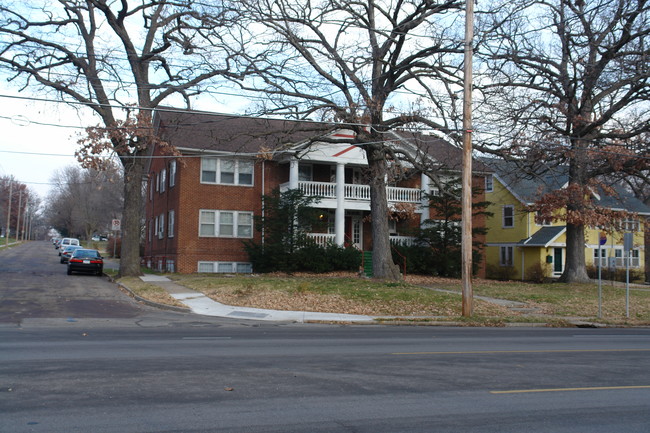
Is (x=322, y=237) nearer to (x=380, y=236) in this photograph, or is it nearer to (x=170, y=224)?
(x=380, y=236)

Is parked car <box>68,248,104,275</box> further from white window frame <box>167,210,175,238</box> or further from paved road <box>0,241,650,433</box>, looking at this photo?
paved road <box>0,241,650,433</box>

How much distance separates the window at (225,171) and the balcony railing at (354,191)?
2266 mm

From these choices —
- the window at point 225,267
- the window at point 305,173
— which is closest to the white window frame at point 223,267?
the window at point 225,267

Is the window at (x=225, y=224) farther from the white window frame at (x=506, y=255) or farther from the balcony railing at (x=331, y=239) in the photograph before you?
the white window frame at (x=506, y=255)

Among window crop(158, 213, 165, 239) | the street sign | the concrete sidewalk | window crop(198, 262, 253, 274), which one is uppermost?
window crop(158, 213, 165, 239)

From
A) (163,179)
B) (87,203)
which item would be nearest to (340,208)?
(163,179)

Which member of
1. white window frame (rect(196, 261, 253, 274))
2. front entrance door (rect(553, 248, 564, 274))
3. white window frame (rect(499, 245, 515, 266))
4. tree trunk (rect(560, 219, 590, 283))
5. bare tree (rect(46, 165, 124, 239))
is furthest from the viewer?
bare tree (rect(46, 165, 124, 239))

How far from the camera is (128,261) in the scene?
2748cm

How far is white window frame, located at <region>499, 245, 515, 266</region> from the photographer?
42.9 meters

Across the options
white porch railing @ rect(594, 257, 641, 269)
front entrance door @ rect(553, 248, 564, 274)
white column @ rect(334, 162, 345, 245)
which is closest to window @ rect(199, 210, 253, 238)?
→ white column @ rect(334, 162, 345, 245)

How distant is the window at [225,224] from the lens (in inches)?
1235

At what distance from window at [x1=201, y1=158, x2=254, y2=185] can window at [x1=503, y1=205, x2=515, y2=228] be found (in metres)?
21.1

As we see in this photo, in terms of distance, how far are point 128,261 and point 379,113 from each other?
1375 centimetres

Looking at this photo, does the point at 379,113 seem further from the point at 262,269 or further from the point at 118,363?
the point at 118,363
